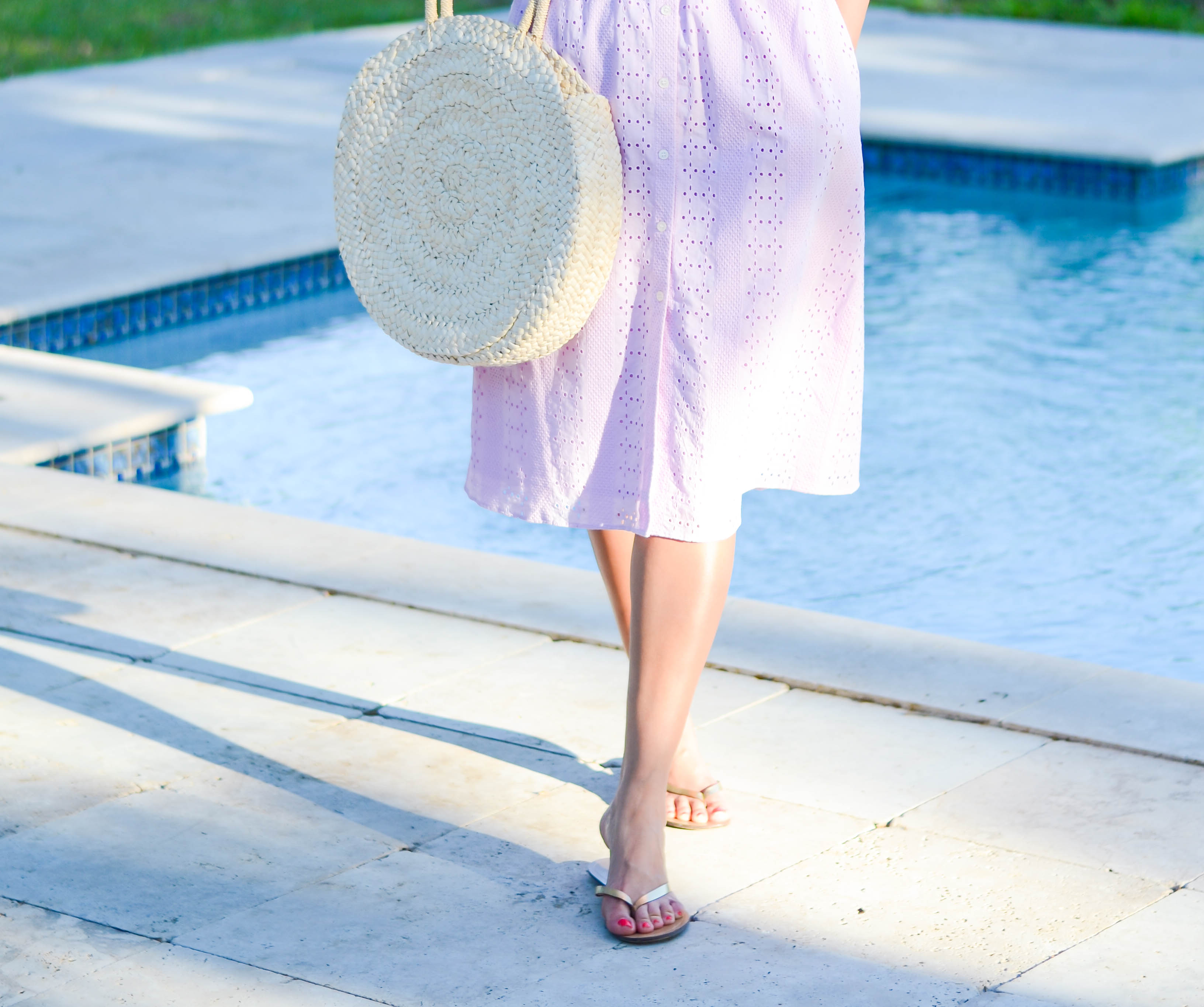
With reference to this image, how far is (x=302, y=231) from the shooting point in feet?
20.4

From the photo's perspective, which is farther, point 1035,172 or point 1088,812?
point 1035,172

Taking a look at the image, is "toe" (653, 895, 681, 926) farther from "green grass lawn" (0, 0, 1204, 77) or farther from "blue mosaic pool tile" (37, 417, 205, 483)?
"green grass lawn" (0, 0, 1204, 77)

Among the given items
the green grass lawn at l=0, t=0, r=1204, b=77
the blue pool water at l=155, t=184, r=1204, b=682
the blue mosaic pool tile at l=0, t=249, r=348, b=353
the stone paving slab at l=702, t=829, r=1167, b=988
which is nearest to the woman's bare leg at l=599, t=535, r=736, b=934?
the stone paving slab at l=702, t=829, r=1167, b=988

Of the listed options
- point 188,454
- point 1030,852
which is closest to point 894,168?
point 188,454

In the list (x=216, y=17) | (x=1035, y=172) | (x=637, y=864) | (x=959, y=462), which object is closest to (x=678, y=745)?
(x=637, y=864)

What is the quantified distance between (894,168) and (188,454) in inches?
171

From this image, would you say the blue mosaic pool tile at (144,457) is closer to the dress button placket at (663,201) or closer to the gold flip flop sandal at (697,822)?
the gold flip flop sandal at (697,822)

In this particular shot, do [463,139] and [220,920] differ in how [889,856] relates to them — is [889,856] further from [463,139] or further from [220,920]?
[463,139]

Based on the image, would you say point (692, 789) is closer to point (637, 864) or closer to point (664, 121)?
point (637, 864)

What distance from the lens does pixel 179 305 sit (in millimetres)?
5680

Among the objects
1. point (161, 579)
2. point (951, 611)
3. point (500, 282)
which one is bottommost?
point (951, 611)

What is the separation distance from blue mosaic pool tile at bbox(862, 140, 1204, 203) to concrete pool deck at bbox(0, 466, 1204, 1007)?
4.86 metres

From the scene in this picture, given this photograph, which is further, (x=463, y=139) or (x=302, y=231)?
(x=302, y=231)

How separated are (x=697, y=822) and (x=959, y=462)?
8.65 ft
